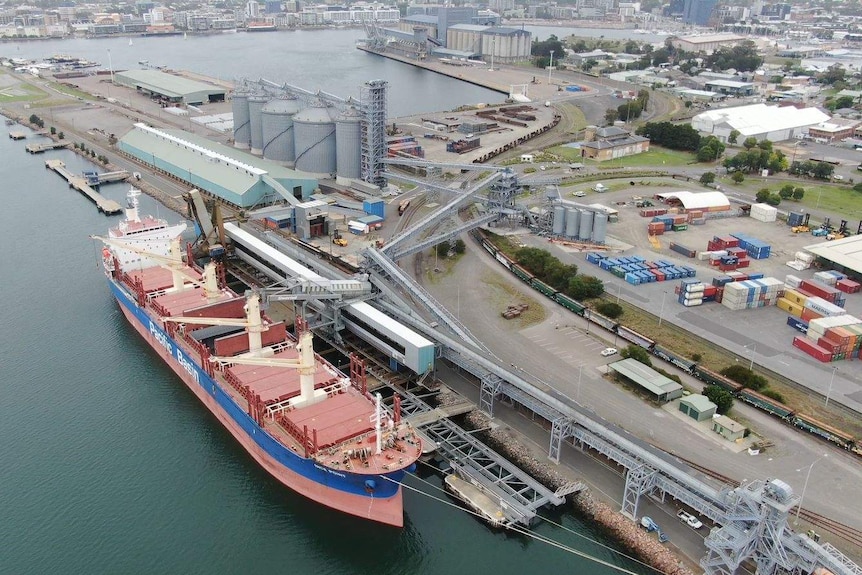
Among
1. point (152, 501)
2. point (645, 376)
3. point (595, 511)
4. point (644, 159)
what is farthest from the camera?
point (644, 159)

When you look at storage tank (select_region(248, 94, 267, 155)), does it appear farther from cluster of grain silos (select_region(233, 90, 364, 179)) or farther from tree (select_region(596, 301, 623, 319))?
tree (select_region(596, 301, 623, 319))

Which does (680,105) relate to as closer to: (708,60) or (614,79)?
(614,79)

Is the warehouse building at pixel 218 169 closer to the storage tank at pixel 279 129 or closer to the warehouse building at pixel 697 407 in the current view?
the storage tank at pixel 279 129

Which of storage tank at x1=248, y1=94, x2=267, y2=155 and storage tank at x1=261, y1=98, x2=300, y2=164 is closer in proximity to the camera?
storage tank at x1=261, y1=98, x2=300, y2=164

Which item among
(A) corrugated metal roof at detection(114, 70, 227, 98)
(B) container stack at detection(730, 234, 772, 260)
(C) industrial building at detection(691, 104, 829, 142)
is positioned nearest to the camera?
(B) container stack at detection(730, 234, 772, 260)

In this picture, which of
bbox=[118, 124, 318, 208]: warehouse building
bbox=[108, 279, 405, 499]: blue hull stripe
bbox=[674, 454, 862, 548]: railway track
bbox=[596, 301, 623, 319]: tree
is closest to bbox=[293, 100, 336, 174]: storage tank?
bbox=[118, 124, 318, 208]: warehouse building

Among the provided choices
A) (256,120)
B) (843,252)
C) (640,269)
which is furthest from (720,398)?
(256,120)

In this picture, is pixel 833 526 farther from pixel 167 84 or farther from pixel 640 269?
pixel 167 84
